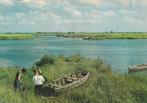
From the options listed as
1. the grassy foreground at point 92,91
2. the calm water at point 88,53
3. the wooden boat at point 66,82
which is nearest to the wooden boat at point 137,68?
the calm water at point 88,53

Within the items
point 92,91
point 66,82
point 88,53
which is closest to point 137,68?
point 66,82

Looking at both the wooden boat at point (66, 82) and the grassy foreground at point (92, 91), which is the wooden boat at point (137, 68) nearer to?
the wooden boat at point (66, 82)

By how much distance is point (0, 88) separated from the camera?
51.0 ft

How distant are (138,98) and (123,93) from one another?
67 centimetres

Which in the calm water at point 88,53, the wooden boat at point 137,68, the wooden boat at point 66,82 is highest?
the wooden boat at point 66,82

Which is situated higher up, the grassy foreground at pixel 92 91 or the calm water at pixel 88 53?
the grassy foreground at pixel 92 91

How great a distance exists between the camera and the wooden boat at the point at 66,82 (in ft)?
58.5

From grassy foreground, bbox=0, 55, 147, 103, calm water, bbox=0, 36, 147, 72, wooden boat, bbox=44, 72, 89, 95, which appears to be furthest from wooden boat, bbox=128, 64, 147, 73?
grassy foreground, bbox=0, 55, 147, 103

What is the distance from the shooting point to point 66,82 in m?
19.7

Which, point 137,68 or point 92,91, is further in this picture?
point 137,68

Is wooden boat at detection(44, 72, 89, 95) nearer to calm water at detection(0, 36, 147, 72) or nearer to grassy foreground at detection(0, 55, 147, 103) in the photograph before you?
grassy foreground at detection(0, 55, 147, 103)

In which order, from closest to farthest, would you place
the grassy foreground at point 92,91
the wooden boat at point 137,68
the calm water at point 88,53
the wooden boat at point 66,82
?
the grassy foreground at point 92,91 < the wooden boat at point 66,82 < the wooden boat at point 137,68 < the calm water at point 88,53

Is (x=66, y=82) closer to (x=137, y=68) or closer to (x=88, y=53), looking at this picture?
(x=137, y=68)

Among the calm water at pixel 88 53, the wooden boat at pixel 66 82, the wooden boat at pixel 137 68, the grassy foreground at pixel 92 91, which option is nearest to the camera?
the grassy foreground at pixel 92 91
